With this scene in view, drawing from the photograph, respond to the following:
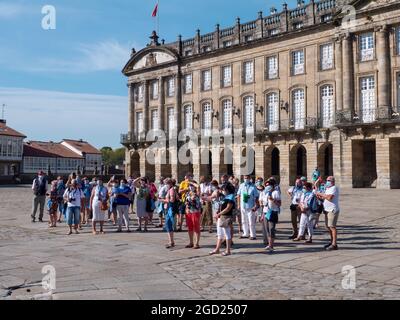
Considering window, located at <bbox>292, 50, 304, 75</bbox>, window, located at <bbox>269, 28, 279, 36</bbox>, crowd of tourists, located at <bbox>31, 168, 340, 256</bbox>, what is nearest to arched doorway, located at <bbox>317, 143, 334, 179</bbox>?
window, located at <bbox>292, 50, 304, 75</bbox>

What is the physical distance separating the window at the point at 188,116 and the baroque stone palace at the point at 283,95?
10 cm

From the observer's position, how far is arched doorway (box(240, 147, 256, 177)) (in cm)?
4075

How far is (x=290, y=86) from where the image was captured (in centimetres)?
3775

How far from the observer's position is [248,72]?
41.1 m

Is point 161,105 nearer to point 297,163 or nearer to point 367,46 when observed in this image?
point 297,163

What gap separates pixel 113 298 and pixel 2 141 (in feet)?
226

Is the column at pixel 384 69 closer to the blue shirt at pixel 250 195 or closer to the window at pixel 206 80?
the window at pixel 206 80

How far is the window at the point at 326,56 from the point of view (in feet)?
115

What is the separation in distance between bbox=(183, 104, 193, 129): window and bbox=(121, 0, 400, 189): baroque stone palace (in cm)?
10

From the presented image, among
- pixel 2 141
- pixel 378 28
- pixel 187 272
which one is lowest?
pixel 187 272

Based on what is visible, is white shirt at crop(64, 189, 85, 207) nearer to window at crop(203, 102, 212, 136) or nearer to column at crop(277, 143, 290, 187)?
column at crop(277, 143, 290, 187)
